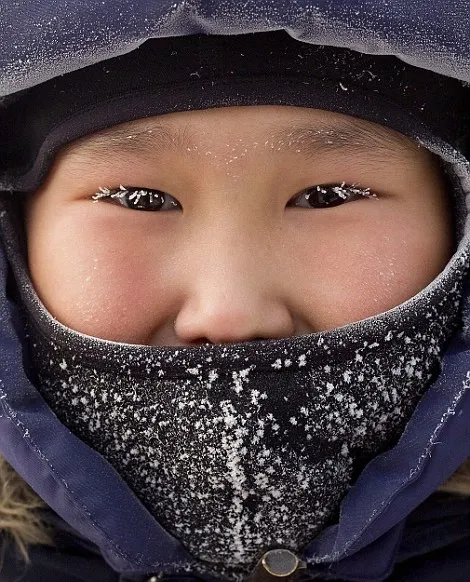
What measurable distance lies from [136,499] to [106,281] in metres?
0.35

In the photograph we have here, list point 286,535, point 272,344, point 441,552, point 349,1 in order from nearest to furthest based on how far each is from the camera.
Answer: point 349,1, point 272,344, point 286,535, point 441,552

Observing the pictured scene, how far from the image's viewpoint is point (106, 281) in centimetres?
128

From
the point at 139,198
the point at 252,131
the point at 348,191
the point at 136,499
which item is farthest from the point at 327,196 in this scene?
the point at 136,499

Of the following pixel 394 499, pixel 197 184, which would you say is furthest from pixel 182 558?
pixel 197 184

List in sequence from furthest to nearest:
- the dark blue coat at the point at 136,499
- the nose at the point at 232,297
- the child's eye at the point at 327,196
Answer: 1. the child's eye at the point at 327,196
2. the nose at the point at 232,297
3. the dark blue coat at the point at 136,499

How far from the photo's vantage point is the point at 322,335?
47.6 inches

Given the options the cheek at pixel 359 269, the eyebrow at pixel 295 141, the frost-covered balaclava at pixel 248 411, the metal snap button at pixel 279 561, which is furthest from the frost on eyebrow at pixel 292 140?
the metal snap button at pixel 279 561

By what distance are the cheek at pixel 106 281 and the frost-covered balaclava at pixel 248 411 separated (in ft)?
0.12

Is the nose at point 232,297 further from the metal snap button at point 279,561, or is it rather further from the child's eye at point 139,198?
the metal snap button at point 279,561

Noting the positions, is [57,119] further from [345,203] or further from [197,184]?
[345,203]

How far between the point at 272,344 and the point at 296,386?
0.07 metres

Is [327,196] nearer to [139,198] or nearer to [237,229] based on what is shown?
[237,229]

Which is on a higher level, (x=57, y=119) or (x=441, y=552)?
→ (x=57, y=119)

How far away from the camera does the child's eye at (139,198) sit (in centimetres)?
129
